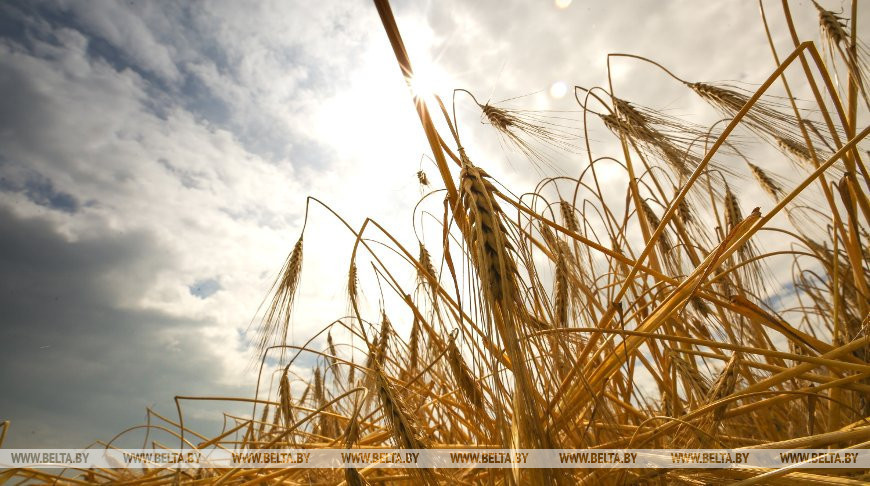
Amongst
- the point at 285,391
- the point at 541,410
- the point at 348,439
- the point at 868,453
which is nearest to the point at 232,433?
the point at 285,391

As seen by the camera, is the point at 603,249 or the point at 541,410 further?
the point at 603,249

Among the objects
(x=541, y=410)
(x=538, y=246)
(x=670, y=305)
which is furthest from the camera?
(x=538, y=246)

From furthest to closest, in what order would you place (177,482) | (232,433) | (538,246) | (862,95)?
(232,433), (538,246), (862,95), (177,482)

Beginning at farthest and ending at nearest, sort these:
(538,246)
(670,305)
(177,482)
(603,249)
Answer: (538,246), (603,249), (177,482), (670,305)

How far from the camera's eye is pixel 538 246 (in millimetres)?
1682

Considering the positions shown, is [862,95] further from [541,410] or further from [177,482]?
[177,482]

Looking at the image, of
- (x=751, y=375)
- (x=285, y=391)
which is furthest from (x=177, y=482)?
(x=751, y=375)

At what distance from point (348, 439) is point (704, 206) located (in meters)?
2.05

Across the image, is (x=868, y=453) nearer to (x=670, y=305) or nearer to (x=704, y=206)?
(x=670, y=305)

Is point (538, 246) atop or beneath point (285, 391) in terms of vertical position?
atop

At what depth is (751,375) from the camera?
1758mm

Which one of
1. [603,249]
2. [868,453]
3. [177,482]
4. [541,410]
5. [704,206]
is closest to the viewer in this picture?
[868,453]

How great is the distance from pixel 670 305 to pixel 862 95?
1.16 metres

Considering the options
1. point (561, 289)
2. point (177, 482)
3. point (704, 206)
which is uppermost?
point (704, 206)
